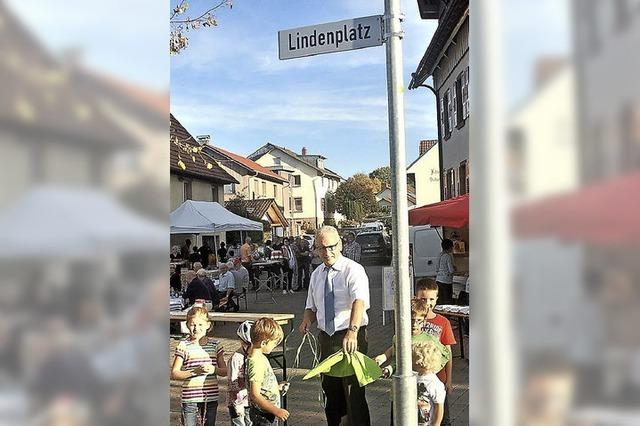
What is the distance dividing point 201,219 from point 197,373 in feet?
25.0

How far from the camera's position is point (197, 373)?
11.5 feet

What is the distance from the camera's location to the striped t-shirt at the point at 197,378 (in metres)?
3.50

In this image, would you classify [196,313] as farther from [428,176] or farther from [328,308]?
[428,176]

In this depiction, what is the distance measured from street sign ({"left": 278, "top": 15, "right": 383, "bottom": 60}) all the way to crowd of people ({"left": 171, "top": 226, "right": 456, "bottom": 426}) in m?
1.49

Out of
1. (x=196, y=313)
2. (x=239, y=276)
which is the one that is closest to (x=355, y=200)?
(x=239, y=276)

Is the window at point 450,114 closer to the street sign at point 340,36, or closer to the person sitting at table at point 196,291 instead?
the person sitting at table at point 196,291

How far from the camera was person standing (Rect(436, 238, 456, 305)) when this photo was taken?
30.4 feet

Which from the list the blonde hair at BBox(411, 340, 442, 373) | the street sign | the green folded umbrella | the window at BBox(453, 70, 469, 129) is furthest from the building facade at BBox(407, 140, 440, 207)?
the street sign

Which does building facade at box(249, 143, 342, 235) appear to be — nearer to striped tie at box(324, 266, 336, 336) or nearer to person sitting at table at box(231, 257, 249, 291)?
person sitting at table at box(231, 257, 249, 291)
